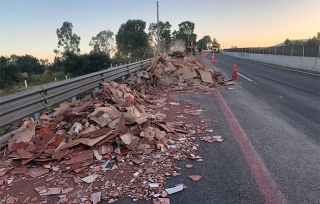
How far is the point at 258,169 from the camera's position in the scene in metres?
3.61

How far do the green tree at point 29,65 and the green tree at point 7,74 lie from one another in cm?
4249

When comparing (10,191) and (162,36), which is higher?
(162,36)

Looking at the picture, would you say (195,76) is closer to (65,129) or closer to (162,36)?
(65,129)

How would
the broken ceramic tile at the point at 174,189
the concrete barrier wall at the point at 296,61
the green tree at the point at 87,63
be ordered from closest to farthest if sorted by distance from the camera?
the broken ceramic tile at the point at 174,189 → the concrete barrier wall at the point at 296,61 → the green tree at the point at 87,63

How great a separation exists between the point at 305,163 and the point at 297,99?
5.35m

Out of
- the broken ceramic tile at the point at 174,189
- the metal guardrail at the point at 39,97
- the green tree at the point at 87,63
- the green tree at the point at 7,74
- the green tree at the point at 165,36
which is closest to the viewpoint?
the broken ceramic tile at the point at 174,189

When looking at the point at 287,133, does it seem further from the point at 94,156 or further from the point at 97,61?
the point at 97,61

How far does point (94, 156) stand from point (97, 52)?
58761mm

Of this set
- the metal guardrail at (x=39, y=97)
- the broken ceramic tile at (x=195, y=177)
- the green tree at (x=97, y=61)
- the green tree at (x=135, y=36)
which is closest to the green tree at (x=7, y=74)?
the green tree at (x=97, y=61)

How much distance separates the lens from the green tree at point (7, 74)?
52.2 metres

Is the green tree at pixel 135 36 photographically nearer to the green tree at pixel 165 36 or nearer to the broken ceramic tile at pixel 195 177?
the green tree at pixel 165 36

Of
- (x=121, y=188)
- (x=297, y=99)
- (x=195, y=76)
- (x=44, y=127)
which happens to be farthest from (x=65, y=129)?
(x=195, y=76)

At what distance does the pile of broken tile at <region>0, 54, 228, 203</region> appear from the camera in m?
3.19

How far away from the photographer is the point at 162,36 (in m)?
94.2
